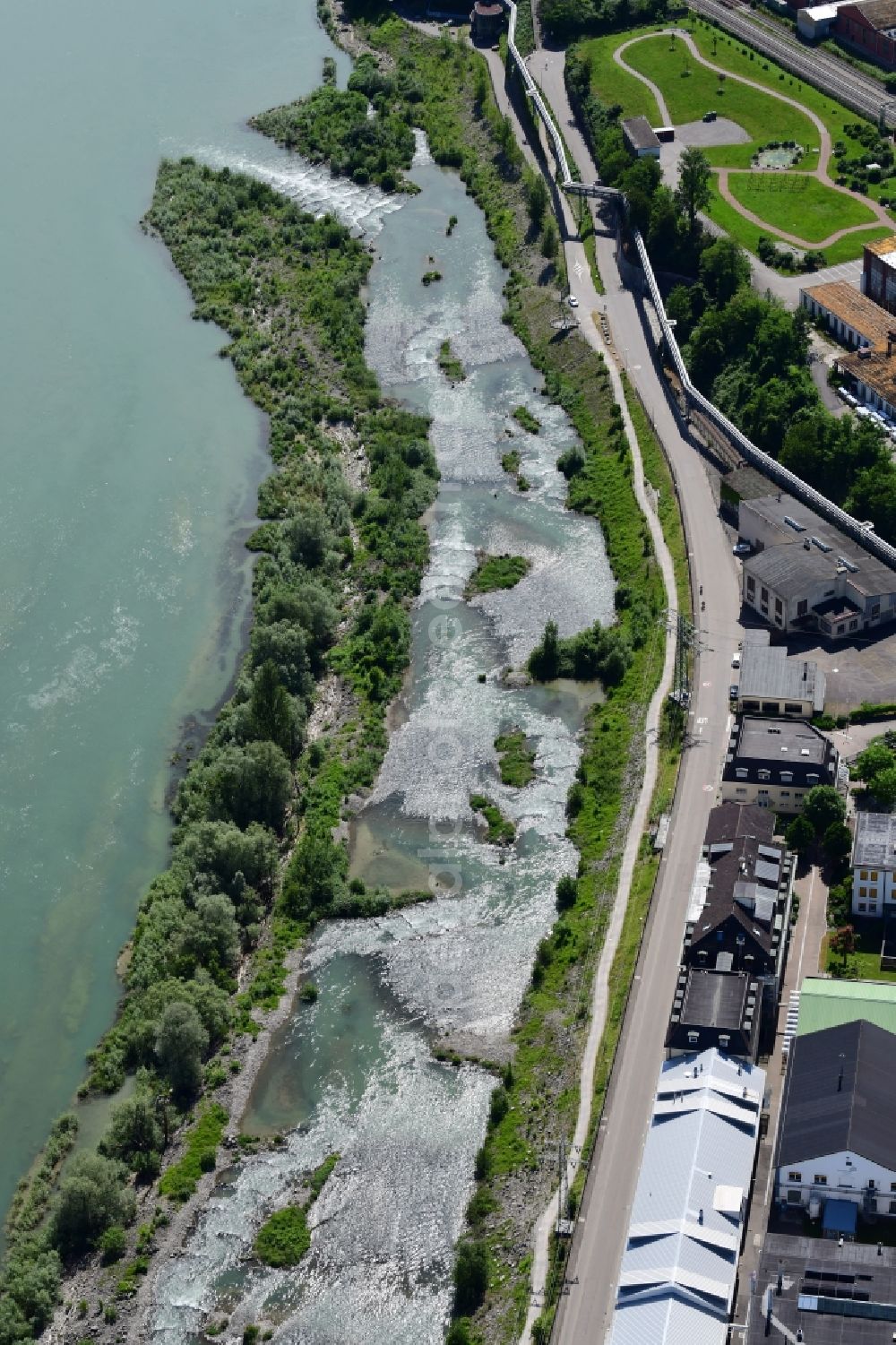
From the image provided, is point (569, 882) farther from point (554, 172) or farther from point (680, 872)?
point (554, 172)

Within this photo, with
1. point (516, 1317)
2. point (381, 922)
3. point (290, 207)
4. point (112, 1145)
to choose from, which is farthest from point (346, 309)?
point (516, 1317)

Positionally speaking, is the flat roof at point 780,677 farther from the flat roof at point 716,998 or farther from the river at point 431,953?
the flat roof at point 716,998

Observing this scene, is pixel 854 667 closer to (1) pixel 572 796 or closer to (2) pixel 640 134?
(1) pixel 572 796

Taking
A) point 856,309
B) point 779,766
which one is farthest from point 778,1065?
point 856,309

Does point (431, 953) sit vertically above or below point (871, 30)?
below

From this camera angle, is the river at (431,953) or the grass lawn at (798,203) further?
the grass lawn at (798,203)

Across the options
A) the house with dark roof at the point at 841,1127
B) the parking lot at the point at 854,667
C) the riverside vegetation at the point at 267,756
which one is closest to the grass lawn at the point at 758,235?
the riverside vegetation at the point at 267,756

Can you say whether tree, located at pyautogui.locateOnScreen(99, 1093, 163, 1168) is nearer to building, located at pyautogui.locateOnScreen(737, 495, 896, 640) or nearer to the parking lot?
the parking lot
